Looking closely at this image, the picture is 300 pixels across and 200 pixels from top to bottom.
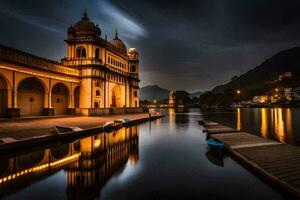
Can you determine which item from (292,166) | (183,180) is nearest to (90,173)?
(183,180)

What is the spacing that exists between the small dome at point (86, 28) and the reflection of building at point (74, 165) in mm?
31998

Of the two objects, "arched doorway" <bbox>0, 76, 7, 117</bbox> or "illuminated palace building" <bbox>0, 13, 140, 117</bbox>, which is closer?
"arched doorway" <bbox>0, 76, 7, 117</bbox>

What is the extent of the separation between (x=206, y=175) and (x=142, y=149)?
275 inches

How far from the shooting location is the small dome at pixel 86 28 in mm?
43031

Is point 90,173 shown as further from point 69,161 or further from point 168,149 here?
point 168,149

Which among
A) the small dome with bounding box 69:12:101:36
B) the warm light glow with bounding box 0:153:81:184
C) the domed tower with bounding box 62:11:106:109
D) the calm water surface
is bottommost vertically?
the calm water surface

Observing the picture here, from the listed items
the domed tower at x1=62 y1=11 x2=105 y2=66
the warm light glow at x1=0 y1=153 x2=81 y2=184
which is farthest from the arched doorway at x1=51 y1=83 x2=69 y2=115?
the warm light glow at x1=0 y1=153 x2=81 y2=184

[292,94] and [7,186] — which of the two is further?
[292,94]

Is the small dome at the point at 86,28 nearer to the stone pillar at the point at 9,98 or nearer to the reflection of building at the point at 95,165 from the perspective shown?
the stone pillar at the point at 9,98

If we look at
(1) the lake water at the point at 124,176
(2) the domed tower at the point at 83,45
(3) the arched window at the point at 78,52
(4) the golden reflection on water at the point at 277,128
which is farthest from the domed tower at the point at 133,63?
(1) the lake water at the point at 124,176

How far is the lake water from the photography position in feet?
27.2

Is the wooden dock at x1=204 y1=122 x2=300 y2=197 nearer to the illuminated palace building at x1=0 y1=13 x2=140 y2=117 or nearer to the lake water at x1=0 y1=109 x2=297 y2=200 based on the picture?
the lake water at x1=0 y1=109 x2=297 y2=200

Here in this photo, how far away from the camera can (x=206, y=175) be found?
10.6m

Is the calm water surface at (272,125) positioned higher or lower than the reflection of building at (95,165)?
lower
